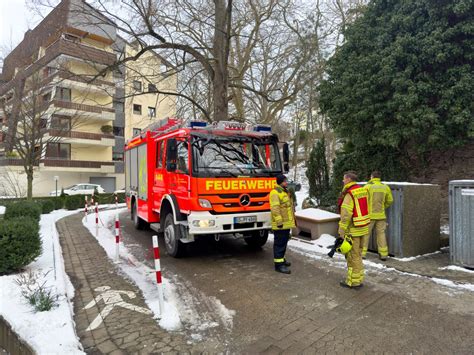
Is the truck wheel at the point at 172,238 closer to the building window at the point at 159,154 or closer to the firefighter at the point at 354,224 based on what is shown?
the building window at the point at 159,154

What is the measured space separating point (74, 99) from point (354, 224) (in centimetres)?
3343

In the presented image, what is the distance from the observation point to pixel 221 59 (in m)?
13.4

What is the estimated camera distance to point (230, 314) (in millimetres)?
4285

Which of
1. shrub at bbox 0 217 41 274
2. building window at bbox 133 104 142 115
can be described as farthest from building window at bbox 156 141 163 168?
building window at bbox 133 104 142 115

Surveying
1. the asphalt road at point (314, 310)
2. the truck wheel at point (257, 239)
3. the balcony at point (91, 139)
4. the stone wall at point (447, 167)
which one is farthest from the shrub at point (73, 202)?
the stone wall at point (447, 167)

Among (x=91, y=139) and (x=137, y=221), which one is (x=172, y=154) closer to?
(x=137, y=221)

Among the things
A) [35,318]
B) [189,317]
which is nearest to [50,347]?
[35,318]

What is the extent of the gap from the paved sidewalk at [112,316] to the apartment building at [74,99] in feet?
29.3

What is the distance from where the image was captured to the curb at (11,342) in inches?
133

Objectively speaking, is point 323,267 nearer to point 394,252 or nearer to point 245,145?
point 394,252

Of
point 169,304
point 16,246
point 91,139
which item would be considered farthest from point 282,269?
point 91,139

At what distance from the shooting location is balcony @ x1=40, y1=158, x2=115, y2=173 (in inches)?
1244

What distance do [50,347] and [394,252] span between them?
6.41 metres

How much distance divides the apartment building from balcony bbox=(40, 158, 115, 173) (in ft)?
0.29
